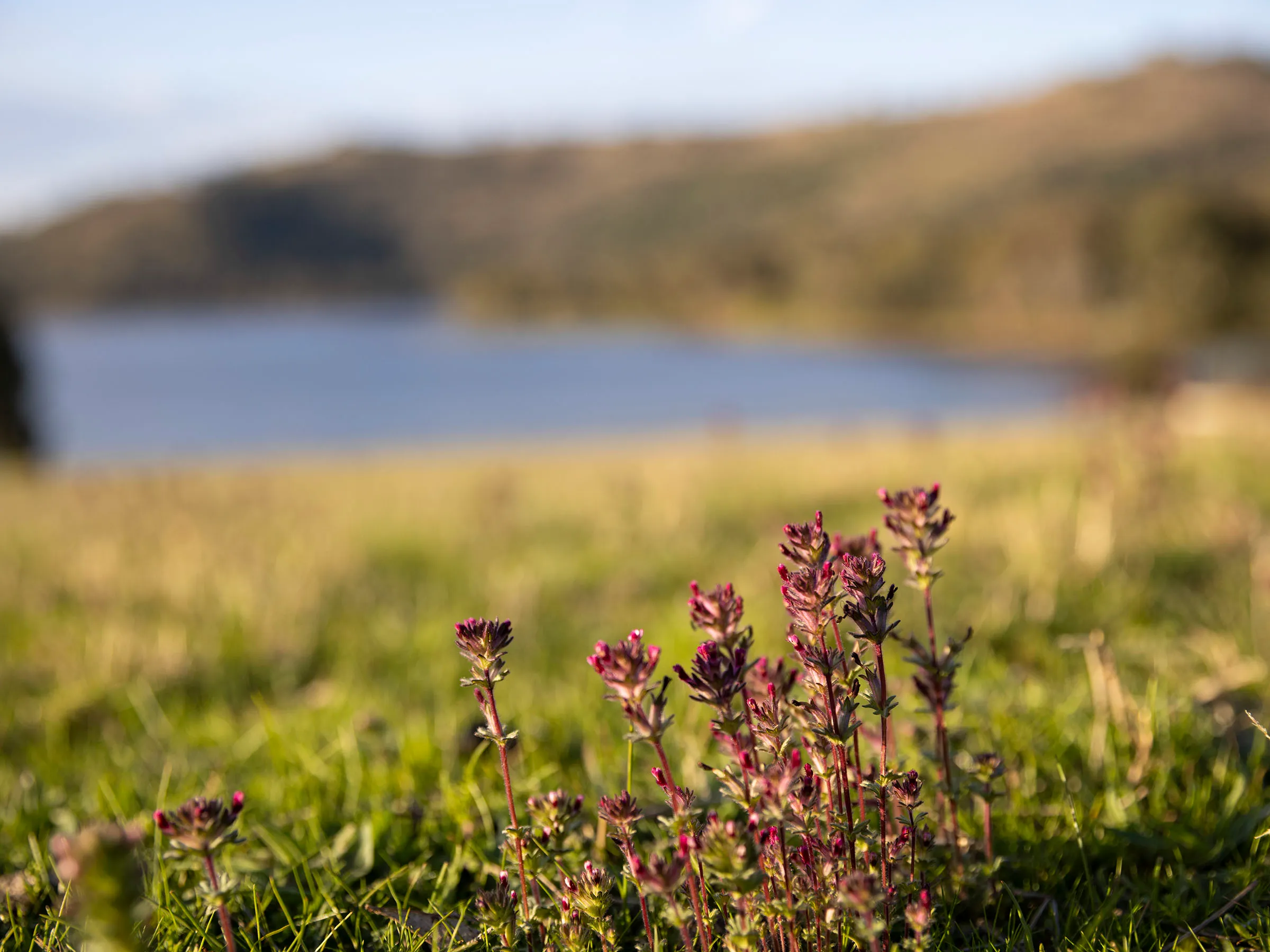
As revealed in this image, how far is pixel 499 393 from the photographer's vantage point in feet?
355

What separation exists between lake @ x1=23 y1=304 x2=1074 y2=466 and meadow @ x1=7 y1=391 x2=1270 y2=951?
24480mm

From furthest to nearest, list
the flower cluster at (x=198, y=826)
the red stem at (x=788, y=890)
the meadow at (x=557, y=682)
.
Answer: the meadow at (x=557, y=682)
the red stem at (x=788, y=890)
the flower cluster at (x=198, y=826)

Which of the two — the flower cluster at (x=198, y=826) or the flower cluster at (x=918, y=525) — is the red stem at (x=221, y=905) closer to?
the flower cluster at (x=198, y=826)

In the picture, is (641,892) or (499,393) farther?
(499,393)

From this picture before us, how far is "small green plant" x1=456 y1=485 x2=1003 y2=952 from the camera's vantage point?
1.21 metres

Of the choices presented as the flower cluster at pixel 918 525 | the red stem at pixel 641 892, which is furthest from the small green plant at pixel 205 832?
the flower cluster at pixel 918 525

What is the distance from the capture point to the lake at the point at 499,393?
231 ft

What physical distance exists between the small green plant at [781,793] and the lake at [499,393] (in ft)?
94.1

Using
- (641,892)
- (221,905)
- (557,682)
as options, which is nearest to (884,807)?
(641,892)

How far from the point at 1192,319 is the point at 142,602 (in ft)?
315

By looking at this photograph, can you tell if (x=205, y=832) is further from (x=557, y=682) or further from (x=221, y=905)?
(x=557, y=682)

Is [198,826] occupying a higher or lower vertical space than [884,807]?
higher

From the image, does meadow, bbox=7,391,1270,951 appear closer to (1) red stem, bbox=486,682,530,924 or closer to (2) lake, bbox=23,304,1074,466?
(1) red stem, bbox=486,682,530,924

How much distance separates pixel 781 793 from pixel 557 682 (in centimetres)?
228
